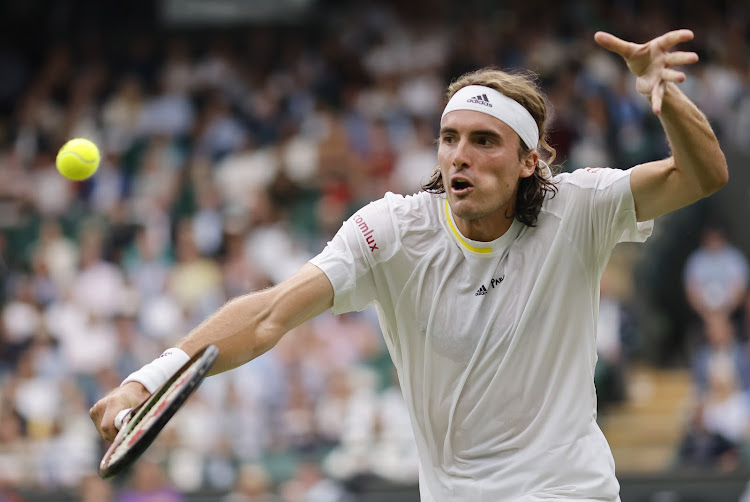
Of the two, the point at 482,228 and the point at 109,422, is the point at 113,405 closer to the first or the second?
the point at 109,422

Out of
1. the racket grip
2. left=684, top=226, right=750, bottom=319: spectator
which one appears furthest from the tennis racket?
left=684, top=226, right=750, bottom=319: spectator

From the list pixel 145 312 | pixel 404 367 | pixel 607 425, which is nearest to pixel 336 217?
pixel 145 312

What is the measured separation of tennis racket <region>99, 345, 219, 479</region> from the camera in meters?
3.82

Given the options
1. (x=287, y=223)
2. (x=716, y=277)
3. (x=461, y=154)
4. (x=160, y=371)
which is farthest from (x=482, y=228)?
(x=287, y=223)

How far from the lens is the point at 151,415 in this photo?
390 centimetres

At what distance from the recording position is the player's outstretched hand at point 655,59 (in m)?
4.11

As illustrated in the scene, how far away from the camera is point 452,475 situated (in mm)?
4629

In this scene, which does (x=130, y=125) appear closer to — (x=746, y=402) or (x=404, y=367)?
(x=746, y=402)

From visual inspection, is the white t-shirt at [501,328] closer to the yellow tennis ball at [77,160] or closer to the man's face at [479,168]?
the man's face at [479,168]

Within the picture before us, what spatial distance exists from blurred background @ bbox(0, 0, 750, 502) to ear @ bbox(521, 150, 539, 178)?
581cm

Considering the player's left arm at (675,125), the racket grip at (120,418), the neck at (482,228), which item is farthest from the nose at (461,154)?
the racket grip at (120,418)

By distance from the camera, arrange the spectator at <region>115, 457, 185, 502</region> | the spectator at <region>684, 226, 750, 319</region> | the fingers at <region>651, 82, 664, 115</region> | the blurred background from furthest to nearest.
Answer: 1. the spectator at <region>684, 226, 750, 319</region>
2. the blurred background
3. the spectator at <region>115, 457, 185, 502</region>
4. the fingers at <region>651, 82, 664, 115</region>

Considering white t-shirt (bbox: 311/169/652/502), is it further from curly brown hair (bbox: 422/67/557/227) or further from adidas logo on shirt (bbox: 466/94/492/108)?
adidas logo on shirt (bbox: 466/94/492/108)

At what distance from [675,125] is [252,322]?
1.78m
